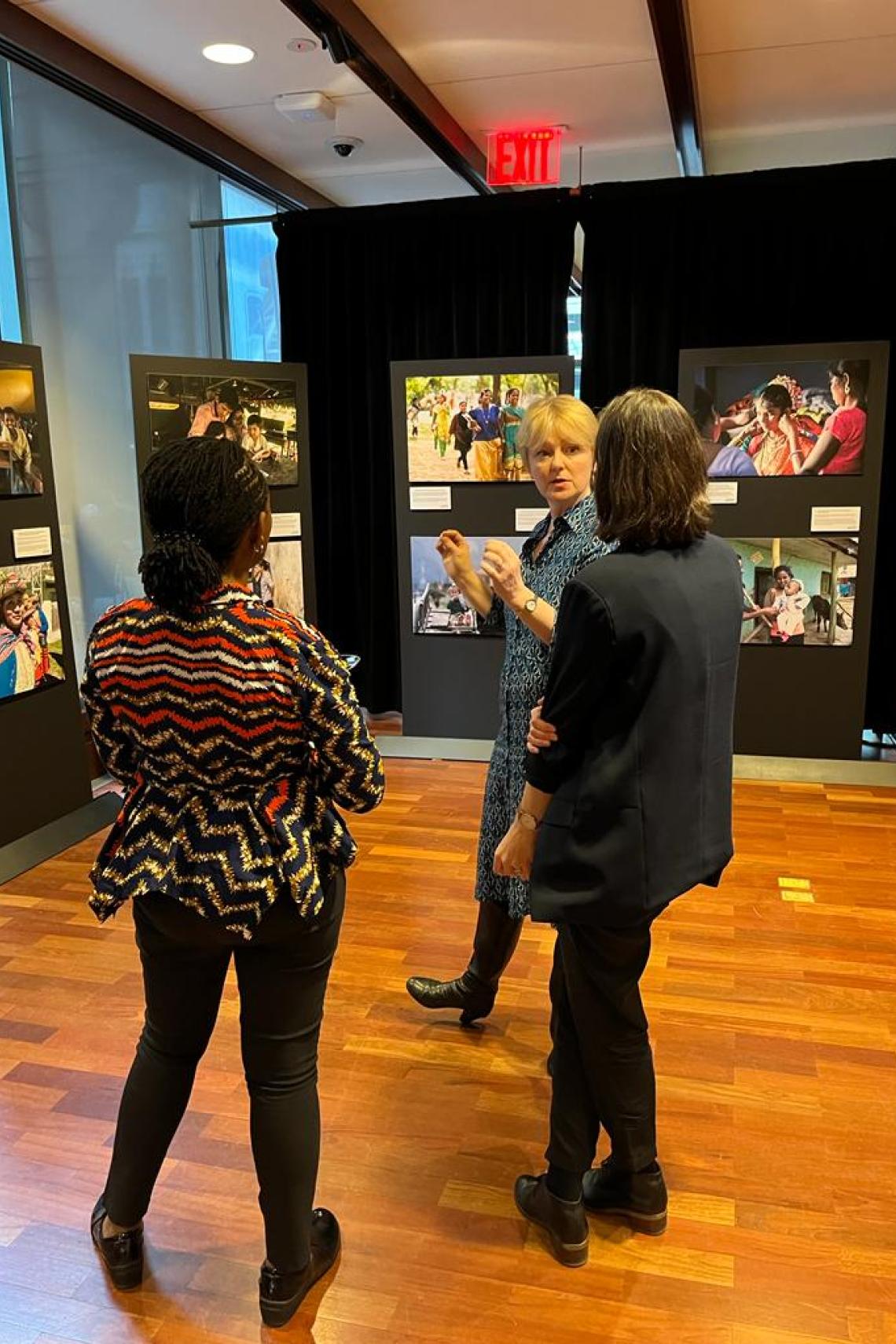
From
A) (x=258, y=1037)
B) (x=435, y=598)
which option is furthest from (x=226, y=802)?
(x=435, y=598)

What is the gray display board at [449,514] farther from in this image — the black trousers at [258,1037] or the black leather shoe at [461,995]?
the black trousers at [258,1037]

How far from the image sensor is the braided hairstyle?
4.25ft

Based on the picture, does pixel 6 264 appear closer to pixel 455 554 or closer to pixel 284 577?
pixel 284 577

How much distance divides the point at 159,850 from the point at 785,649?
144 inches

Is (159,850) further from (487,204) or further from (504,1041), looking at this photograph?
(487,204)

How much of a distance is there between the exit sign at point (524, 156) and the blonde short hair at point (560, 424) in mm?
3124

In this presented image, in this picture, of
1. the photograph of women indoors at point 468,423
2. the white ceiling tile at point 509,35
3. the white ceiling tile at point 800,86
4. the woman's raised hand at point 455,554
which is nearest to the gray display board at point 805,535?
the photograph of women indoors at point 468,423

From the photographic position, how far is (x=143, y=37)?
11.7ft

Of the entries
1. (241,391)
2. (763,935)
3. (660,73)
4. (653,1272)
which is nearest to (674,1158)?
(653,1272)

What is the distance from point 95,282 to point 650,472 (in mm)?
3605

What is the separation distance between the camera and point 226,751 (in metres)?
1.36

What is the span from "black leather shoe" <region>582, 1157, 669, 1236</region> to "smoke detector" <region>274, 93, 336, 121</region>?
3987 mm

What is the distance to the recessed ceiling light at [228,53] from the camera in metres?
3.61

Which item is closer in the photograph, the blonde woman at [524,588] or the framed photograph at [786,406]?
the blonde woman at [524,588]
